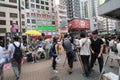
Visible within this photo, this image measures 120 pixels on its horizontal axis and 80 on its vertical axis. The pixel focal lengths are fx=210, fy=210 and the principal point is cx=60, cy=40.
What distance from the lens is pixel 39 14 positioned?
71625mm

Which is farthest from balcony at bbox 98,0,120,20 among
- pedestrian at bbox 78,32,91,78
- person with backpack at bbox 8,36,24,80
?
person with backpack at bbox 8,36,24,80

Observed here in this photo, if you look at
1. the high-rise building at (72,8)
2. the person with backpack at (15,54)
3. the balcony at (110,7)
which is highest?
the high-rise building at (72,8)

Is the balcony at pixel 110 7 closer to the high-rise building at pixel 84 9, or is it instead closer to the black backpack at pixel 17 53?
the black backpack at pixel 17 53

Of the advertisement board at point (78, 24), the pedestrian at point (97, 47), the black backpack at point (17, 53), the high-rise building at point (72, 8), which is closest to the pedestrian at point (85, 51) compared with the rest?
the pedestrian at point (97, 47)

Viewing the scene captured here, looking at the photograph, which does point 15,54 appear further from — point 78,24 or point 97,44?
point 78,24

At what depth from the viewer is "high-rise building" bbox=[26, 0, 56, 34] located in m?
66.8

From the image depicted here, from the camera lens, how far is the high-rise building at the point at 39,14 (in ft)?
219

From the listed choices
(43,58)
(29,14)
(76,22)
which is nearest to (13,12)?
(29,14)

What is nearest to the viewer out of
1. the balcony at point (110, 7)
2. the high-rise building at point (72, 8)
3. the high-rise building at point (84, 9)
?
the balcony at point (110, 7)

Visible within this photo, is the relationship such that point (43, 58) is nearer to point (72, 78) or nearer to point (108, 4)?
point (72, 78)

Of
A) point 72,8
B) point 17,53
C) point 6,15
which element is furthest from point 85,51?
point 72,8

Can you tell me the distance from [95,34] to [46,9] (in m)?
72.2

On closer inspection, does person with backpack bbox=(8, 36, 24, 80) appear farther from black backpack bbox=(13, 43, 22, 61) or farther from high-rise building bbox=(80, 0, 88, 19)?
high-rise building bbox=(80, 0, 88, 19)

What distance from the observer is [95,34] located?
7090mm
